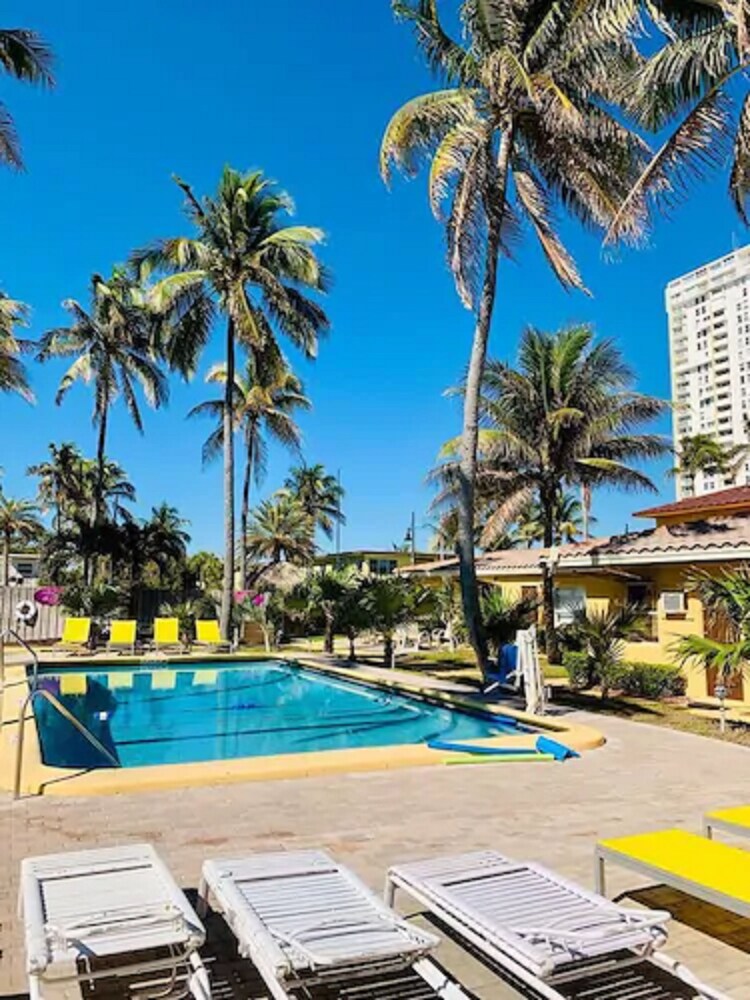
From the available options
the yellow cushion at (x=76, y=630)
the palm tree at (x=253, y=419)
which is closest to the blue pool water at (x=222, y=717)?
the yellow cushion at (x=76, y=630)

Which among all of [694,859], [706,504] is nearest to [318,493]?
[706,504]

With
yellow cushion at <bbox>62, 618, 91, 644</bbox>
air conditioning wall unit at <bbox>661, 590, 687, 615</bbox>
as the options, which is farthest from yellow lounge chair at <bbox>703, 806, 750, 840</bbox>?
yellow cushion at <bbox>62, 618, 91, 644</bbox>

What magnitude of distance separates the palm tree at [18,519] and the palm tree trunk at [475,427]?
45.5m

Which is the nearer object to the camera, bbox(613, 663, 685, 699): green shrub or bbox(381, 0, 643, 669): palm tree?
bbox(381, 0, 643, 669): palm tree

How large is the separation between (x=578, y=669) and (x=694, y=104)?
991cm

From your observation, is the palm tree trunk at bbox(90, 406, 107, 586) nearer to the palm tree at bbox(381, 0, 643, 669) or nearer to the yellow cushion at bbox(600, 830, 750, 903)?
the palm tree at bbox(381, 0, 643, 669)

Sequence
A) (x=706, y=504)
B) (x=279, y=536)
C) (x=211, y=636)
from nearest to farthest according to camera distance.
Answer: (x=706, y=504) < (x=211, y=636) < (x=279, y=536)

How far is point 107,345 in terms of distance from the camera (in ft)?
98.7

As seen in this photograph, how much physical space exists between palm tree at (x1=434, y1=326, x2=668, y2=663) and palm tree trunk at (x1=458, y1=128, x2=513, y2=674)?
448 centimetres

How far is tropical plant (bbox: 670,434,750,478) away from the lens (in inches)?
1884

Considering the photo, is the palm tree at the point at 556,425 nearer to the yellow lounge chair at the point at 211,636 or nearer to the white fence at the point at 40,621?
the yellow lounge chair at the point at 211,636

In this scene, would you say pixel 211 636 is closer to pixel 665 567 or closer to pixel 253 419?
pixel 253 419

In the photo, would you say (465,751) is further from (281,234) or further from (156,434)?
(156,434)

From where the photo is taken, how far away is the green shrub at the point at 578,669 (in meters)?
15.0
